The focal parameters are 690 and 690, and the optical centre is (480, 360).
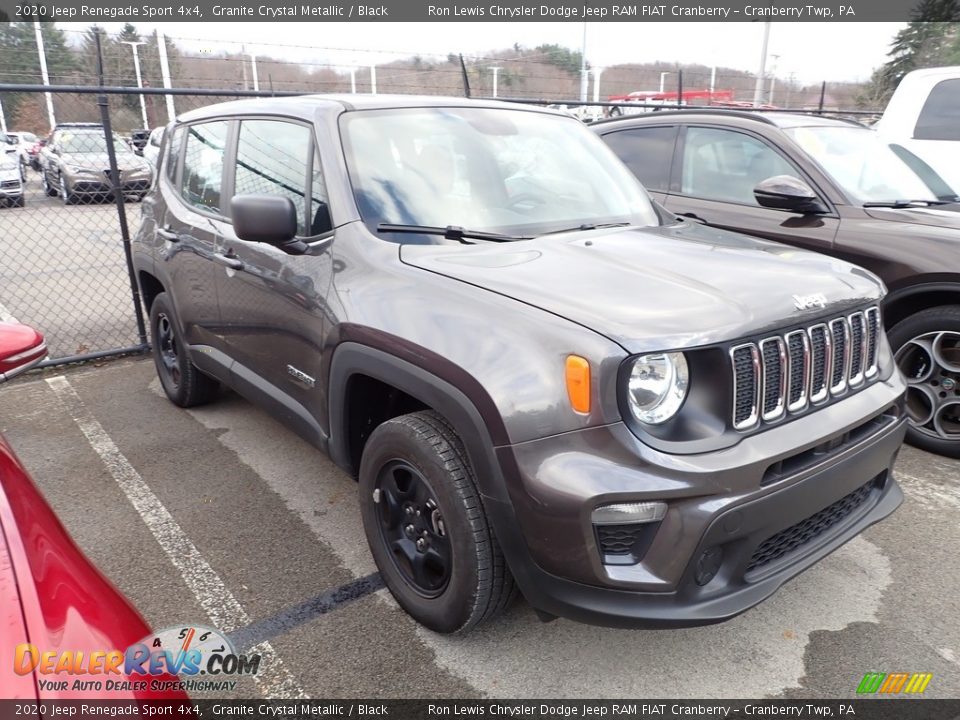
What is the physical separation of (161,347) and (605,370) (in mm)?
3830

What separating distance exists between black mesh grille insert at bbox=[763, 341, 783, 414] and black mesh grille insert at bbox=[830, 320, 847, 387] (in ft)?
1.11

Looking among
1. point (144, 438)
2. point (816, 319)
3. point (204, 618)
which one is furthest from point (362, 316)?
point (144, 438)

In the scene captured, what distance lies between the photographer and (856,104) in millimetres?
21266

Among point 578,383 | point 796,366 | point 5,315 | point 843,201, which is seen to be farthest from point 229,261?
point 5,315

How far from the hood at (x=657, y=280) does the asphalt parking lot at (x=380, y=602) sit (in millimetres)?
1205

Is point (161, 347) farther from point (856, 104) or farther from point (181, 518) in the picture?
point (856, 104)

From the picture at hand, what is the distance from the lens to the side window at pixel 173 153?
4.25 m

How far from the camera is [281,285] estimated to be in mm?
3018

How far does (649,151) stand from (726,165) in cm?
63

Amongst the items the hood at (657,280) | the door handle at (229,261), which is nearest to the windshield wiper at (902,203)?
the hood at (657,280)

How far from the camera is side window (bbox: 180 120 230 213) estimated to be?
372 centimetres

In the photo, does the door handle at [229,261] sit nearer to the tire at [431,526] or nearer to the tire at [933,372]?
the tire at [431,526]

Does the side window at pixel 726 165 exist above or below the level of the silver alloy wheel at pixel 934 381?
above

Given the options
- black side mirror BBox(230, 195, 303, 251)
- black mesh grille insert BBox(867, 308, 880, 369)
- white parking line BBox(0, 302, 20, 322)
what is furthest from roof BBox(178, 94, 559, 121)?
white parking line BBox(0, 302, 20, 322)
